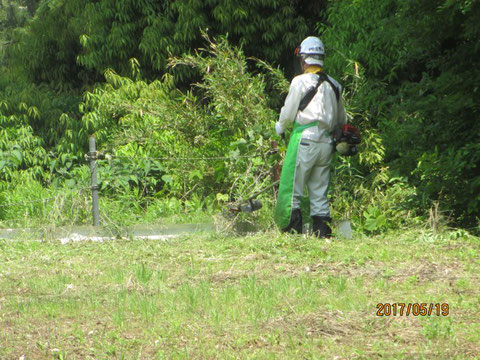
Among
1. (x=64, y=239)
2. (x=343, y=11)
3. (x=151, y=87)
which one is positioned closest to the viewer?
(x=64, y=239)

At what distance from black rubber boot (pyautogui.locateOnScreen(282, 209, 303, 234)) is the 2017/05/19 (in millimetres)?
2975

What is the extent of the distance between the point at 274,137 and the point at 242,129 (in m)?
1.08

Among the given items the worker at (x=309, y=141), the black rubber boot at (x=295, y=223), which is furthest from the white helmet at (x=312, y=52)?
the black rubber boot at (x=295, y=223)

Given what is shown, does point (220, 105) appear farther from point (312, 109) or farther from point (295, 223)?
point (295, 223)

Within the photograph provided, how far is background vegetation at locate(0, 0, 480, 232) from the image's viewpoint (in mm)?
7895

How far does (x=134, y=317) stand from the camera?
15.9 feet

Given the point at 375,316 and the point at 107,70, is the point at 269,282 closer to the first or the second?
the point at 375,316

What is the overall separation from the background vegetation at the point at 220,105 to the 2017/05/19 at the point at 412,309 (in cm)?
286

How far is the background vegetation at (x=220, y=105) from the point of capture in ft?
25.9

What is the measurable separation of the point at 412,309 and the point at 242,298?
116 centimetres

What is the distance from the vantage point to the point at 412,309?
4805 millimetres

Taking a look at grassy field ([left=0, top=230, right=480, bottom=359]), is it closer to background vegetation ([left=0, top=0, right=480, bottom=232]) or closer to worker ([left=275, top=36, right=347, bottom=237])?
worker ([left=275, top=36, right=347, bottom=237])

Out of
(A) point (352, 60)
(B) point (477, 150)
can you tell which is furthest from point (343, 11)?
(B) point (477, 150)

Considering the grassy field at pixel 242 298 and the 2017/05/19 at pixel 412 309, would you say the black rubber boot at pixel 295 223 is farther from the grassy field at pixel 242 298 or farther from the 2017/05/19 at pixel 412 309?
the 2017/05/19 at pixel 412 309
